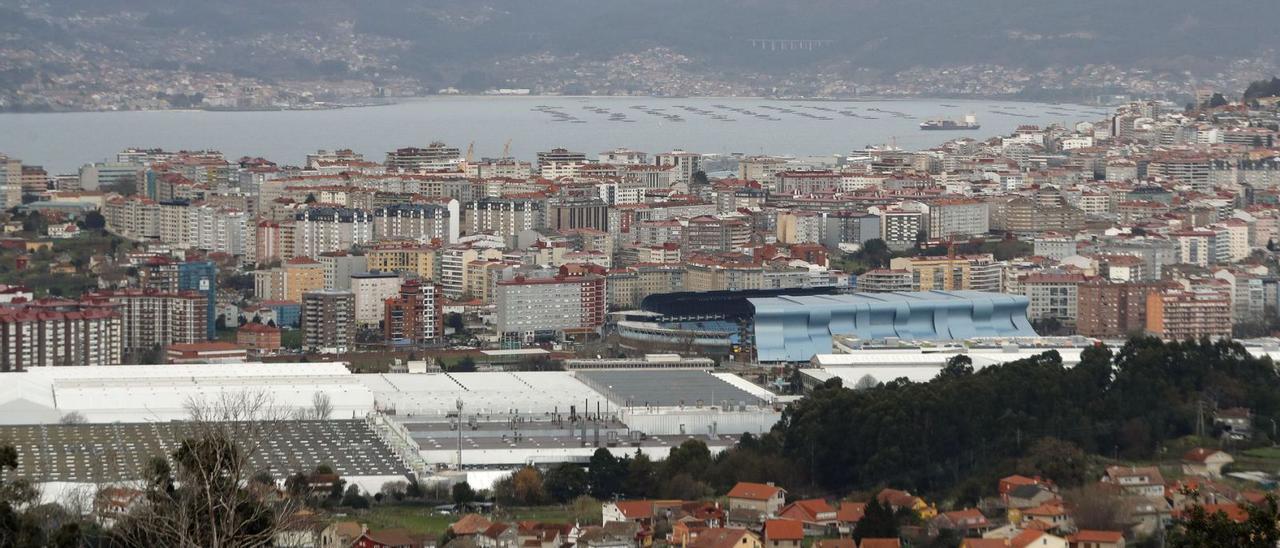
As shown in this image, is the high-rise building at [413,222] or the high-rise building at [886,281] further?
the high-rise building at [413,222]

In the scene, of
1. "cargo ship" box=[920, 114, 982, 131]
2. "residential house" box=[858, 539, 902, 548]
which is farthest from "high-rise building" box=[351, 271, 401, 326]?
"cargo ship" box=[920, 114, 982, 131]

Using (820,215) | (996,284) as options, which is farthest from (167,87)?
(996,284)

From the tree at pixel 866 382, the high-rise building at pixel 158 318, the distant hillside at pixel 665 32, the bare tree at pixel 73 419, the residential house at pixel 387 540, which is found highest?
the distant hillside at pixel 665 32

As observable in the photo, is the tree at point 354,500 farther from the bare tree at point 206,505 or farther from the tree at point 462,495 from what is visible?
the bare tree at point 206,505

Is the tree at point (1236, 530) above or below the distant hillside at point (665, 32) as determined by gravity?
below

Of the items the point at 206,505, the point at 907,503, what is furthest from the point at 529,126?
the point at 206,505

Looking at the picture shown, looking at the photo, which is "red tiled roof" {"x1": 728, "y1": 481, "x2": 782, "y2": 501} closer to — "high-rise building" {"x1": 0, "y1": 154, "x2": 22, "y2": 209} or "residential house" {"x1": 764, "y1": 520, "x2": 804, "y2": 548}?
"residential house" {"x1": 764, "y1": 520, "x2": 804, "y2": 548}

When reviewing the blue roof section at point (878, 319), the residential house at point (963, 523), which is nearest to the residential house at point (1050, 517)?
the residential house at point (963, 523)
